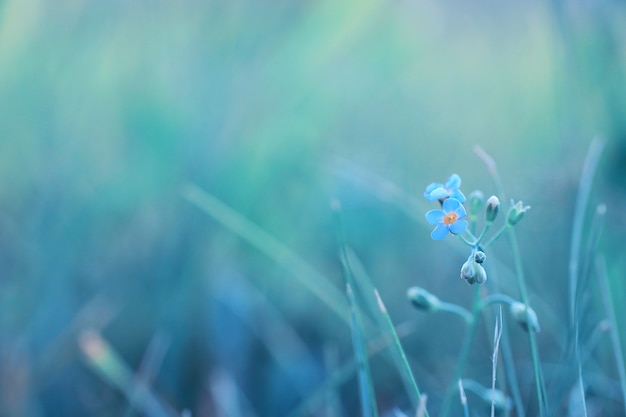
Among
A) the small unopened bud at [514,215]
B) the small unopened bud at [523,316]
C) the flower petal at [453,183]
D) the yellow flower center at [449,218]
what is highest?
the small unopened bud at [514,215]

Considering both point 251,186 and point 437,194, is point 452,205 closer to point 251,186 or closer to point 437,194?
point 437,194

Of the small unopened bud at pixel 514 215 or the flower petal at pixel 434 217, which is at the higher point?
the small unopened bud at pixel 514 215

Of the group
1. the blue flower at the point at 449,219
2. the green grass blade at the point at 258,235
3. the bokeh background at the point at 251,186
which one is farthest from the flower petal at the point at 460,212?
the green grass blade at the point at 258,235

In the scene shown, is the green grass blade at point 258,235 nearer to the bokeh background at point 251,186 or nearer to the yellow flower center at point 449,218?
the bokeh background at point 251,186

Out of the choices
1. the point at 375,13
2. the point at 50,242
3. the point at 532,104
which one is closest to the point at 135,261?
the point at 50,242

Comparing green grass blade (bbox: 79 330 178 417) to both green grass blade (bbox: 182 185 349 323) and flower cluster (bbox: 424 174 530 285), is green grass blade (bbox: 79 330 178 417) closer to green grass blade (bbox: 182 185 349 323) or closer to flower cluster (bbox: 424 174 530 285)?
green grass blade (bbox: 182 185 349 323)

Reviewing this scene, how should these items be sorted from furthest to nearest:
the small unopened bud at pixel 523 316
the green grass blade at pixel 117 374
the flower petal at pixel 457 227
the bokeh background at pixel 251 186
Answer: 1. the bokeh background at pixel 251 186
2. the green grass blade at pixel 117 374
3. the small unopened bud at pixel 523 316
4. the flower petal at pixel 457 227

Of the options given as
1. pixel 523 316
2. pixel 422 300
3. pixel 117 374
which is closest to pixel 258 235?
pixel 117 374
